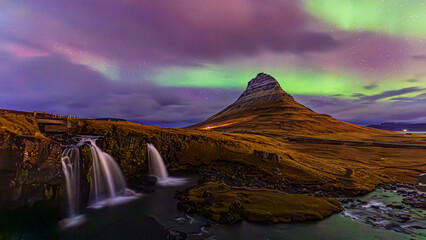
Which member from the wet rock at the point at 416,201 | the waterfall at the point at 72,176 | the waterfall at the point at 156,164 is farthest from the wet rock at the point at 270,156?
the waterfall at the point at 72,176

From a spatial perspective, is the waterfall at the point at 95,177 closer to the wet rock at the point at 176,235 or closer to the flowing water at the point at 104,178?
the flowing water at the point at 104,178

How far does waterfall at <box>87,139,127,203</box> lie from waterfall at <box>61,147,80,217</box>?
6.02 feet

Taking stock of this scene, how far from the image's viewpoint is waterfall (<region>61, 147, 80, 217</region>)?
16.7 metres

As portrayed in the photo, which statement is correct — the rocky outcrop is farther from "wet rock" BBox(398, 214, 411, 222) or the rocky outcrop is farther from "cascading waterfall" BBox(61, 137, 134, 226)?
"wet rock" BBox(398, 214, 411, 222)

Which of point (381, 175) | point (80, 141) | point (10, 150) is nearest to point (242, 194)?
point (80, 141)

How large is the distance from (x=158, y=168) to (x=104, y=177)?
7912mm

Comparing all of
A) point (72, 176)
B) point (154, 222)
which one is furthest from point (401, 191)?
point (72, 176)

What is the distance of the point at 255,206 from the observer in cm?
1641

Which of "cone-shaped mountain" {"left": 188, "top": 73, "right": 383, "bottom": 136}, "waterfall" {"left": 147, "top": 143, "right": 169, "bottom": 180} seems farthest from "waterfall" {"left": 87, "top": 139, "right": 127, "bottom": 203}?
"cone-shaped mountain" {"left": 188, "top": 73, "right": 383, "bottom": 136}

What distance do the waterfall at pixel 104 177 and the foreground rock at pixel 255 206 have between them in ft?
26.3

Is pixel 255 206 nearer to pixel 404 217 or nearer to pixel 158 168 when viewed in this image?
pixel 404 217

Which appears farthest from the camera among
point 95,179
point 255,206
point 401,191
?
point 401,191

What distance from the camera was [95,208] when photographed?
17844 mm

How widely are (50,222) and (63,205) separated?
1.53 metres
